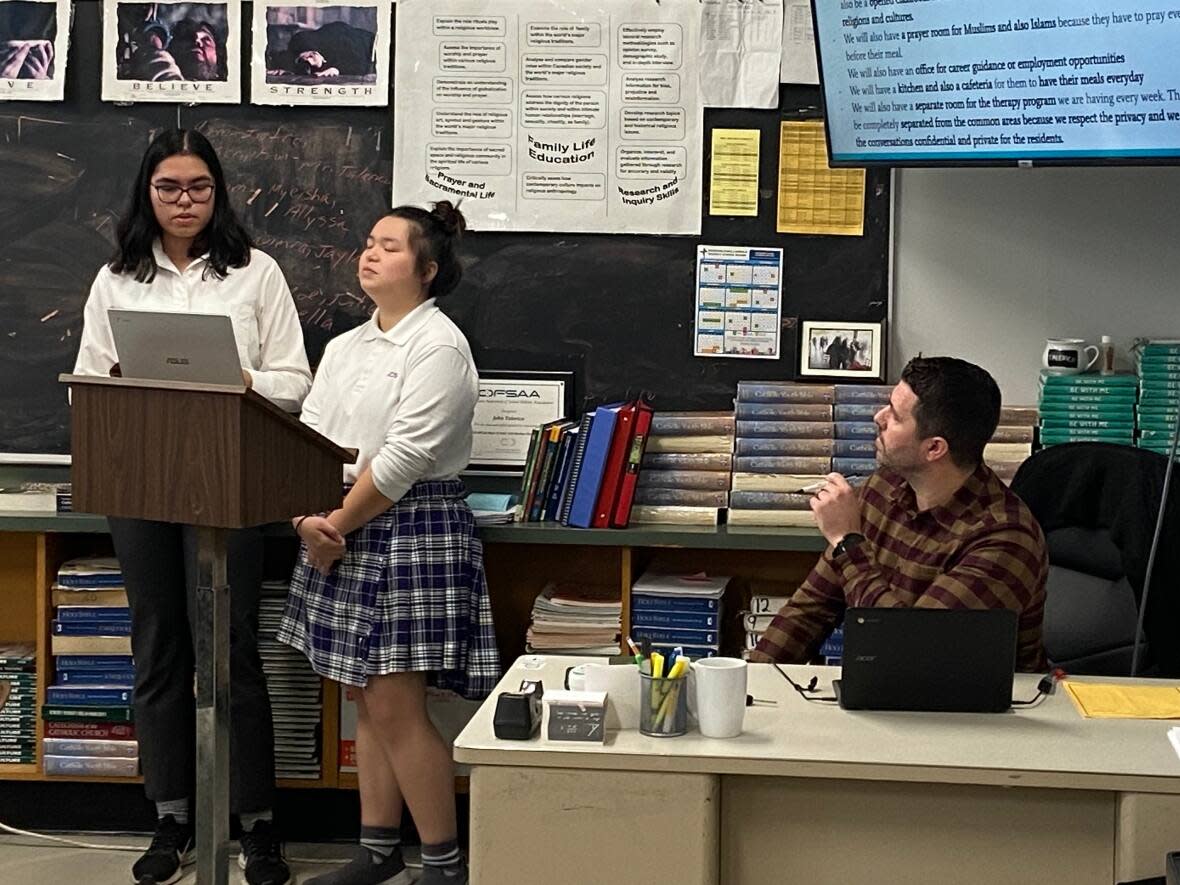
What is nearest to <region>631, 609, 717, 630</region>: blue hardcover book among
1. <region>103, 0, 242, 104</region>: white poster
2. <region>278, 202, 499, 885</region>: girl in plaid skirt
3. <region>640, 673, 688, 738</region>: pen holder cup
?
<region>278, 202, 499, 885</region>: girl in plaid skirt

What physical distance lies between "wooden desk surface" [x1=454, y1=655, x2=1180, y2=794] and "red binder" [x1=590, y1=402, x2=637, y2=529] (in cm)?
155

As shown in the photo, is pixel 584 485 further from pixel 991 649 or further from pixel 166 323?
pixel 991 649

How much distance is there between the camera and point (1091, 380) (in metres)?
3.92

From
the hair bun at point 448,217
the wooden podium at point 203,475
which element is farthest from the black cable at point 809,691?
the hair bun at point 448,217

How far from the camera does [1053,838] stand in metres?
2.16

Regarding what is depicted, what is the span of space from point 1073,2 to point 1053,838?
6.05ft

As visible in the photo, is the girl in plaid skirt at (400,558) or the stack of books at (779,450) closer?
the girl in plaid skirt at (400,558)

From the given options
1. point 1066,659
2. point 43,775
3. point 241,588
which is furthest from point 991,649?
point 43,775

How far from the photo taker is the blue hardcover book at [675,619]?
391cm

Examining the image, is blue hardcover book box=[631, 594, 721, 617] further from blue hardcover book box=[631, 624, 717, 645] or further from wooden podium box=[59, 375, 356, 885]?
wooden podium box=[59, 375, 356, 885]

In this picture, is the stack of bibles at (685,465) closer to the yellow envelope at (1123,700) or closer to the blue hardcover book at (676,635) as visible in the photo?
the blue hardcover book at (676,635)

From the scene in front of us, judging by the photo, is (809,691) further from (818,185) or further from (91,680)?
(91,680)

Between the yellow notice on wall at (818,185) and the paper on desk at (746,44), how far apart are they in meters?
0.12

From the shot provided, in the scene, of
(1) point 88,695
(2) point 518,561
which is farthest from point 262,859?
(2) point 518,561
